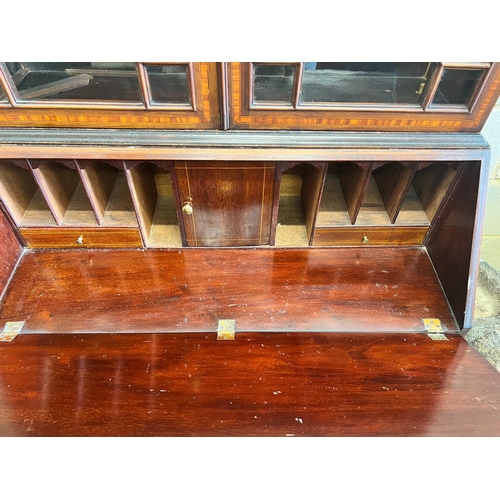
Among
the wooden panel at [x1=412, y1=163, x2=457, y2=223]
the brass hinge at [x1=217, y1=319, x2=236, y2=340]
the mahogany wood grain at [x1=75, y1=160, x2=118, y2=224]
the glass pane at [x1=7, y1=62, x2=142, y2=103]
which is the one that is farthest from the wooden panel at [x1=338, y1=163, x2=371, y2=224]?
the mahogany wood grain at [x1=75, y1=160, x2=118, y2=224]

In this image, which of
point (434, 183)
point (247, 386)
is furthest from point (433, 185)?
point (247, 386)

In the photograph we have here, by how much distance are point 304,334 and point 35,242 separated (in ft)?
2.78

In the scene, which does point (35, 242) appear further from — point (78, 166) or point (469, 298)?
point (469, 298)

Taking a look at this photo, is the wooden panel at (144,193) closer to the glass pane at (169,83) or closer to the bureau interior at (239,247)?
the bureau interior at (239,247)

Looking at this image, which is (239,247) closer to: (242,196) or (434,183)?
(242,196)

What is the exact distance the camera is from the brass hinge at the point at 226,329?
1058 millimetres

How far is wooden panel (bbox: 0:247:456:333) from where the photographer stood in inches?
43.3

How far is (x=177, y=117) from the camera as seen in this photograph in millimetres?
982

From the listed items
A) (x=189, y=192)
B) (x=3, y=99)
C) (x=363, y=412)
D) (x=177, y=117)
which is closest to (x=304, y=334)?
(x=363, y=412)

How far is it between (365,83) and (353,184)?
301mm

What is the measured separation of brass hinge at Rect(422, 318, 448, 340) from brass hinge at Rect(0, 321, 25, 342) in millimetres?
1087

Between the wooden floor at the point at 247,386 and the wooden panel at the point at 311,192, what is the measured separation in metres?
0.35

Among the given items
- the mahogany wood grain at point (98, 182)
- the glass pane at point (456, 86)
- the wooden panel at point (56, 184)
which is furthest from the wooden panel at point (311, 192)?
the wooden panel at point (56, 184)

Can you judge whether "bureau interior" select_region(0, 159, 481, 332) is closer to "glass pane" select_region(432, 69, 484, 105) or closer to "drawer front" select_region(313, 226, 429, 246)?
"drawer front" select_region(313, 226, 429, 246)
